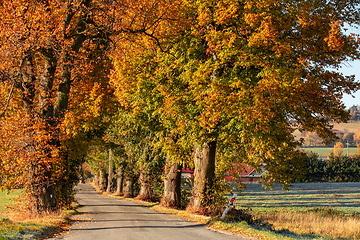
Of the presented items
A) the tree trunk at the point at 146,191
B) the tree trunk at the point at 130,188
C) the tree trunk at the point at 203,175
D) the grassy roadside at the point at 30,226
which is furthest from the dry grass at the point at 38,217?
the tree trunk at the point at 130,188

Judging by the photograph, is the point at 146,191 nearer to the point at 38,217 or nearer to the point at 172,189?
the point at 172,189

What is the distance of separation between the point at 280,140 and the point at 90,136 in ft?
49.6

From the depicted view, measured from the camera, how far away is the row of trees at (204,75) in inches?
510

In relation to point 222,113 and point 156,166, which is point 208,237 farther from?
point 156,166

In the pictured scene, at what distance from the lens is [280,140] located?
570 inches

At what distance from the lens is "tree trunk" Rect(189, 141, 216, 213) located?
1577 centimetres

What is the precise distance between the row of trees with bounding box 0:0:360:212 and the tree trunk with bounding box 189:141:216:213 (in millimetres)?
46

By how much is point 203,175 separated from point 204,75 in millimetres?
4413

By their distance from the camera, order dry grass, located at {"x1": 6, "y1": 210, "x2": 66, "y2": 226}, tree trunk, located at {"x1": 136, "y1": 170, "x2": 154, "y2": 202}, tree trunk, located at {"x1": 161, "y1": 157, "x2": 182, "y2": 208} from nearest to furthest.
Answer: dry grass, located at {"x1": 6, "y1": 210, "x2": 66, "y2": 226} → tree trunk, located at {"x1": 161, "y1": 157, "x2": 182, "y2": 208} → tree trunk, located at {"x1": 136, "y1": 170, "x2": 154, "y2": 202}

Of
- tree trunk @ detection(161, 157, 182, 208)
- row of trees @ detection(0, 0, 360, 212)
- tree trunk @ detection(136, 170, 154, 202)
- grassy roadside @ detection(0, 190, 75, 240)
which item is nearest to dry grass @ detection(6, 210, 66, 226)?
grassy roadside @ detection(0, 190, 75, 240)

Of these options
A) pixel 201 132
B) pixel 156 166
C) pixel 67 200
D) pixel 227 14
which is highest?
pixel 227 14

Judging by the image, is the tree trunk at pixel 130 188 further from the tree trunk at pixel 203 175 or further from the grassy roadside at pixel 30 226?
the grassy roadside at pixel 30 226

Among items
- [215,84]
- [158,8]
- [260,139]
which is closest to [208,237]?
[260,139]

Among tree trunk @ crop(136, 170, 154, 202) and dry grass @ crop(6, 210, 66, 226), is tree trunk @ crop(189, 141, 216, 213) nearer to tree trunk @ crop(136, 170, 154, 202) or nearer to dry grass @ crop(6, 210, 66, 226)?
dry grass @ crop(6, 210, 66, 226)
